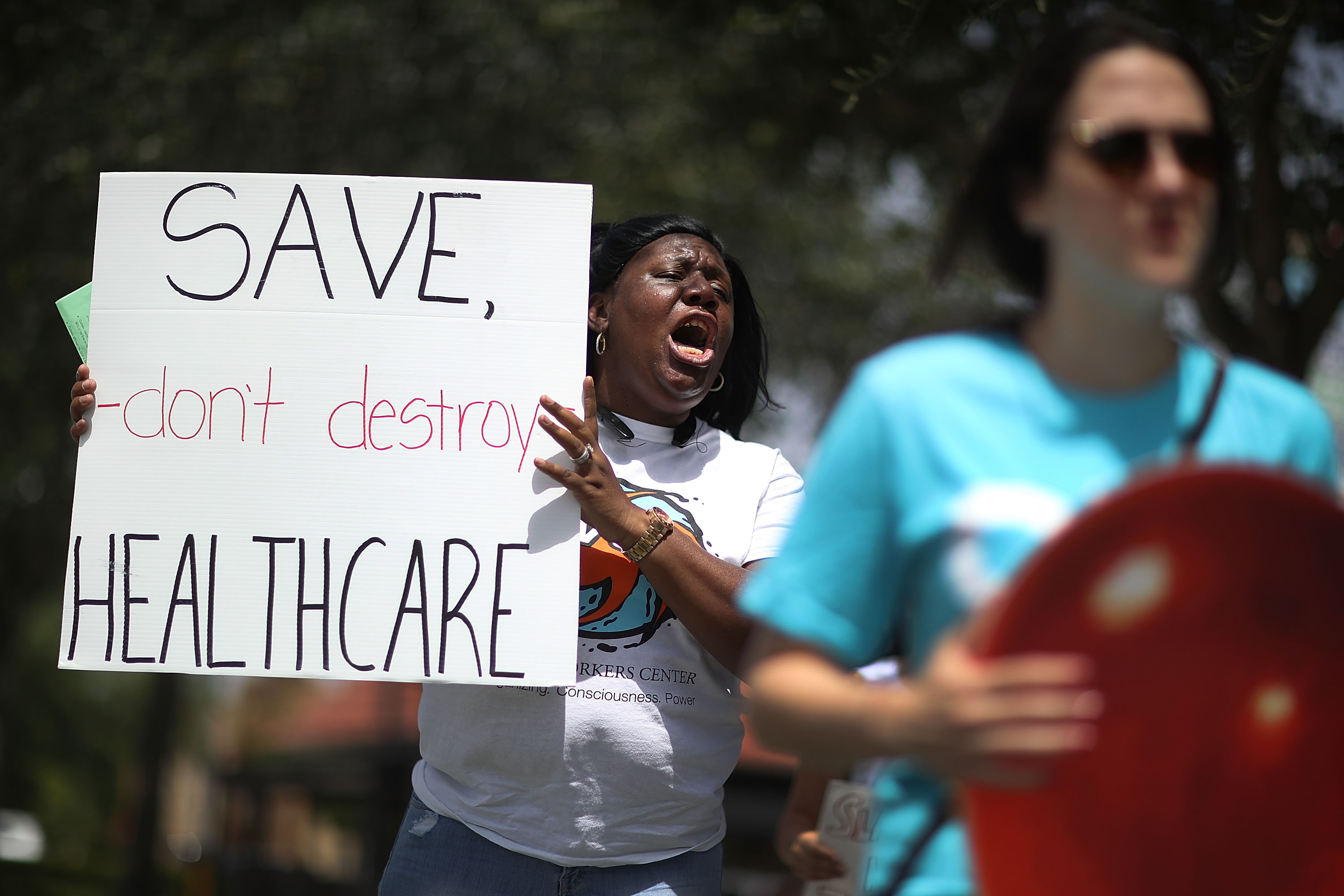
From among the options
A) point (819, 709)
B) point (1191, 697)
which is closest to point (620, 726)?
point (819, 709)

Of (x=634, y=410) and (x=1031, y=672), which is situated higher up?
(x=634, y=410)

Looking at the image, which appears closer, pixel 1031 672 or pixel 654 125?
pixel 1031 672

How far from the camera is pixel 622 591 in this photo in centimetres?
237

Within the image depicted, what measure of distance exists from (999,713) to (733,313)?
1.80 m

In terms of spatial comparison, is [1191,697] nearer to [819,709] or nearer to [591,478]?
[819,709]

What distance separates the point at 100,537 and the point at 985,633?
73.4 inches

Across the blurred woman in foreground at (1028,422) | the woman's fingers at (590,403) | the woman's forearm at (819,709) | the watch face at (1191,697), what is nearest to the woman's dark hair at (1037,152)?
the blurred woman in foreground at (1028,422)

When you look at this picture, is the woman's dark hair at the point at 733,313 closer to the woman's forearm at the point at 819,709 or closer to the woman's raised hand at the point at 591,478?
the woman's raised hand at the point at 591,478

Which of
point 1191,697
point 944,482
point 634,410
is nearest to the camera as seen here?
point 1191,697

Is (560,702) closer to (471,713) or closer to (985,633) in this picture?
(471,713)

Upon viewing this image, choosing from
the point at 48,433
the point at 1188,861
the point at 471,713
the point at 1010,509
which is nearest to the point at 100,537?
the point at 471,713

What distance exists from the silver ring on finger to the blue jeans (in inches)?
25.4

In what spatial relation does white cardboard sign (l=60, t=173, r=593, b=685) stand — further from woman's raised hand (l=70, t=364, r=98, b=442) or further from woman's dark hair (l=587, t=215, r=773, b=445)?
woman's dark hair (l=587, t=215, r=773, b=445)

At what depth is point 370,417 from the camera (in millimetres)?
2428
